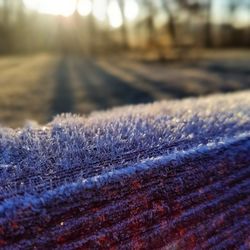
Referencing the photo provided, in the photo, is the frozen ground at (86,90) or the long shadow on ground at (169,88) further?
the long shadow on ground at (169,88)

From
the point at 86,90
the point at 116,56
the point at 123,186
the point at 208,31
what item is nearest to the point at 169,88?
the point at 86,90

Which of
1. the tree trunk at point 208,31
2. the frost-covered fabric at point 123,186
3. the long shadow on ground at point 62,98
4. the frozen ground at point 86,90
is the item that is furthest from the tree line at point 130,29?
the frost-covered fabric at point 123,186

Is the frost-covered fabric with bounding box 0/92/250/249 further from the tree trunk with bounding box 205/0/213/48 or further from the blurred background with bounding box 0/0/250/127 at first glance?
the tree trunk with bounding box 205/0/213/48

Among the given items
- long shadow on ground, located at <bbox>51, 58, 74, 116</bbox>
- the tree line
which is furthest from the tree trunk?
long shadow on ground, located at <bbox>51, 58, 74, 116</bbox>

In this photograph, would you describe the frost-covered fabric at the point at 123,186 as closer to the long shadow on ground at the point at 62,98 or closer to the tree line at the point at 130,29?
the long shadow on ground at the point at 62,98

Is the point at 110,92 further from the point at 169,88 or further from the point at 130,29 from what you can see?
the point at 130,29

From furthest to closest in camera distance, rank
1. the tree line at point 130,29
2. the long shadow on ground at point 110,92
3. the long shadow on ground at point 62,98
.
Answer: the tree line at point 130,29
the long shadow on ground at point 110,92
the long shadow on ground at point 62,98
